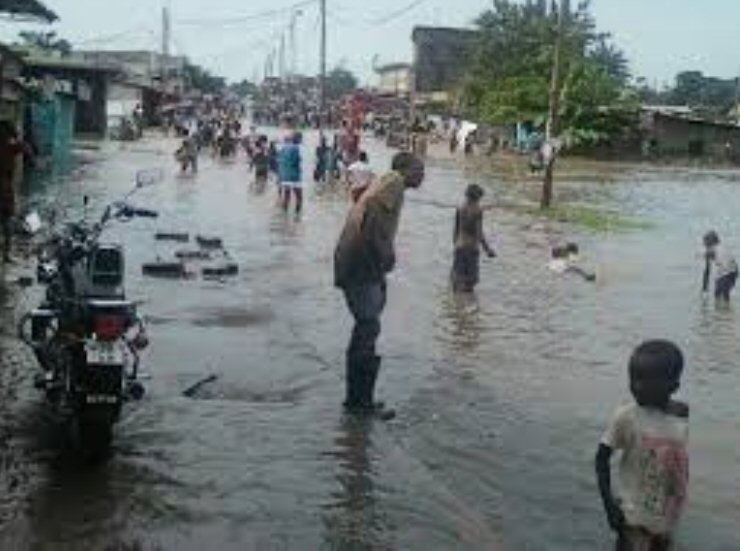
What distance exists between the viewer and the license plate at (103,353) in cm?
762

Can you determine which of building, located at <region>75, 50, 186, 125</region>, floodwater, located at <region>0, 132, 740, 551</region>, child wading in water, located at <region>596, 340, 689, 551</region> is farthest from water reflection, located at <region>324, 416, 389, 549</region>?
building, located at <region>75, 50, 186, 125</region>

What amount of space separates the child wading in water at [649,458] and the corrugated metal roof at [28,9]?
11809mm

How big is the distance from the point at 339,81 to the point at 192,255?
13964 cm

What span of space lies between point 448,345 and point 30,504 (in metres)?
6.52

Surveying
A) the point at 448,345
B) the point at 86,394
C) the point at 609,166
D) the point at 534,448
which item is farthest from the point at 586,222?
the point at 609,166

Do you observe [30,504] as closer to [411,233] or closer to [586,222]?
[411,233]

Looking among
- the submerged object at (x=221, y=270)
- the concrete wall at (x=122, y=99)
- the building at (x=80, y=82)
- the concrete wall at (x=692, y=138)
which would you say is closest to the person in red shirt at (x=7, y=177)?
the submerged object at (x=221, y=270)

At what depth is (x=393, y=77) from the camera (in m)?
128

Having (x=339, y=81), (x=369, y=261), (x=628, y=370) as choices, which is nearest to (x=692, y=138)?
(x=369, y=261)

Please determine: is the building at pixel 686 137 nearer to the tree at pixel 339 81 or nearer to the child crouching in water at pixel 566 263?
the child crouching in water at pixel 566 263

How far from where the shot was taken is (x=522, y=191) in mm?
39969

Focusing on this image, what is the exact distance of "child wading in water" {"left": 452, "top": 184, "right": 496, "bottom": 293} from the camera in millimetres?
16703

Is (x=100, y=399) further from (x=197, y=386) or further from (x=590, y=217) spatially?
(x=590, y=217)

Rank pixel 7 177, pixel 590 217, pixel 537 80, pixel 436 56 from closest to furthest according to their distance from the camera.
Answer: pixel 7 177 < pixel 590 217 < pixel 537 80 < pixel 436 56
